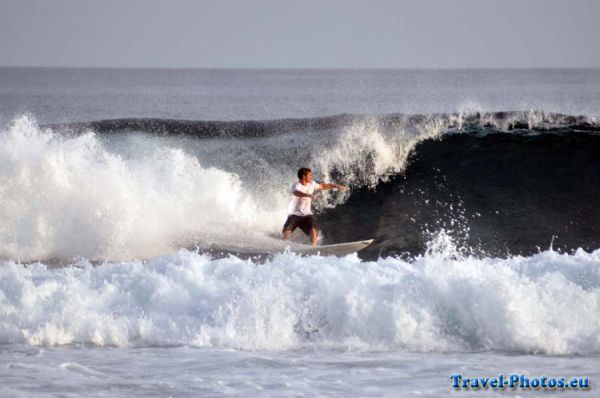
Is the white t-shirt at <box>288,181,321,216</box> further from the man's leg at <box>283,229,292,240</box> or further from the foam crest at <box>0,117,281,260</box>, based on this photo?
the foam crest at <box>0,117,281,260</box>

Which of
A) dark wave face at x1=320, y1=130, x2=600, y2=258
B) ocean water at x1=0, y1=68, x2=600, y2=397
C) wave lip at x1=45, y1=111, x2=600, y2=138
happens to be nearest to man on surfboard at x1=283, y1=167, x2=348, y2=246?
ocean water at x1=0, y1=68, x2=600, y2=397

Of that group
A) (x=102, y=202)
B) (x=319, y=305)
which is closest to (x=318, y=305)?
(x=319, y=305)

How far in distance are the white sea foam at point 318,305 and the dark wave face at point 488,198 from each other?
3.88m

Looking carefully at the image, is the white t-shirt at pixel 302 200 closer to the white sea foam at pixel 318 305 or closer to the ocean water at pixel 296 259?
the ocean water at pixel 296 259

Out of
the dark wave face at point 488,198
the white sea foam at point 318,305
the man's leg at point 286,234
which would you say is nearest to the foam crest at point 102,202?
the man's leg at point 286,234

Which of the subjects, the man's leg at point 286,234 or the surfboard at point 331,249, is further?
the man's leg at point 286,234

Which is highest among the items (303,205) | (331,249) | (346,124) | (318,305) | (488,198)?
(346,124)

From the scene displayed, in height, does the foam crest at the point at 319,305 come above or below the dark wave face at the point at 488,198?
below

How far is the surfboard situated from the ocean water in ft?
0.85

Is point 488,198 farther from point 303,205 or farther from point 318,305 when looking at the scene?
point 318,305

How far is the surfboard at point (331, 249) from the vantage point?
12.8 metres

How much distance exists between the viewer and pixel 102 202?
14625 mm

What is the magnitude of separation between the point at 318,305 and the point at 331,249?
4101mm

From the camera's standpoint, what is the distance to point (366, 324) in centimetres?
878
